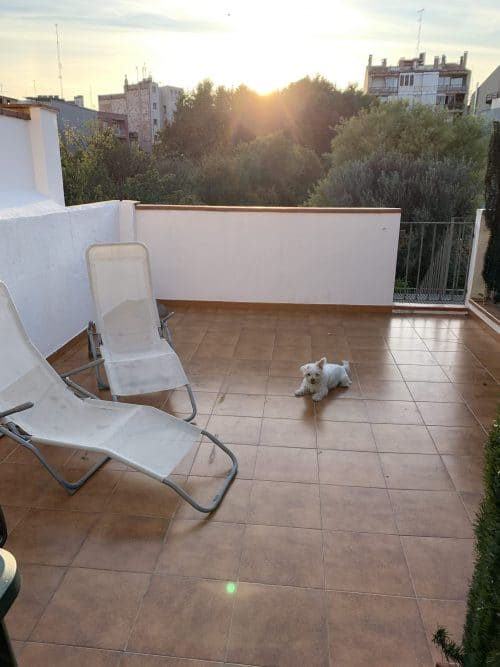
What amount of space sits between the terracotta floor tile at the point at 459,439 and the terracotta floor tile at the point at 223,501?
122 centimetres

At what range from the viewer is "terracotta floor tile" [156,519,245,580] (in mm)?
2117

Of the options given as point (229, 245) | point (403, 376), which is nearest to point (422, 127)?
point (229, 245)

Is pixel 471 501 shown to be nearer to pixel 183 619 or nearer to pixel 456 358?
pixel 183 619

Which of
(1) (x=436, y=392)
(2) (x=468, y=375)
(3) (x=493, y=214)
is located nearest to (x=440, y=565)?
(1) (x=436, y=392)

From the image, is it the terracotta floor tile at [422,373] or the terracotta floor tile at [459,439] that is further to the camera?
the terracotta floor tile at [422,373]

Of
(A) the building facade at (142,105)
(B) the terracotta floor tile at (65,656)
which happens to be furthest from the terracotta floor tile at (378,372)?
(A) the building facade at (142,105)

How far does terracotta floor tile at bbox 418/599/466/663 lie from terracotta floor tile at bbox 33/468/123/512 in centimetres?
150

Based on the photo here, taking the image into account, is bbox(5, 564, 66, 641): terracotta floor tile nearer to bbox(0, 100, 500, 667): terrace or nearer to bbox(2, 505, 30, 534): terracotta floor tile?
bbox(0, 100, 500, 667): terrace

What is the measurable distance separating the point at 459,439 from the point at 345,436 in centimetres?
69

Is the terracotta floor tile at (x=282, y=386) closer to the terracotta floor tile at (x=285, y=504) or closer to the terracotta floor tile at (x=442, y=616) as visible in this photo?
the terracotta floor tile at (x=285, y=504)

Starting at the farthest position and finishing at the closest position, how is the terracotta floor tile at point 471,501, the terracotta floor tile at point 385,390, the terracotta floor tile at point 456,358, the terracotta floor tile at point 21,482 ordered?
1. the terracotta floor tile at point 456,358
2. the terracotta floor tile at point 385,390
3. the terracotta floor tile at point 21,482
4. the terracotta floor tile at point 471,501

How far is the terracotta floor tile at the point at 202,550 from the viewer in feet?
6.95

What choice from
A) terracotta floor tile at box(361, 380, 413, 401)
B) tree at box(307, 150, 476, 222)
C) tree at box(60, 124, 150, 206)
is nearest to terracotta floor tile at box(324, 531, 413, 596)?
terracotta floor tile at box(361, 380, 413, 401)

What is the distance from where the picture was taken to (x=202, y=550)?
223cm
